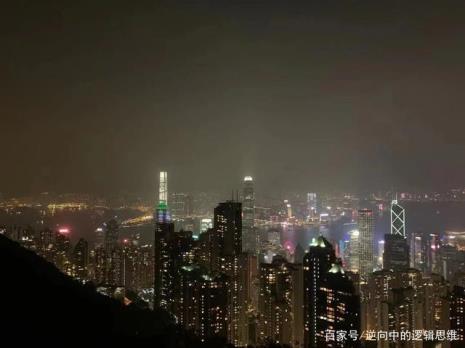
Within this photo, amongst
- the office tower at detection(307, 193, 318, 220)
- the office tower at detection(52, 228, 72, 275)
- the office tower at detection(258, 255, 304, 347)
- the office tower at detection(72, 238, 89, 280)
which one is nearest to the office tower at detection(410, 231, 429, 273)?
the office tower at detection(307, 193, 318, 220)

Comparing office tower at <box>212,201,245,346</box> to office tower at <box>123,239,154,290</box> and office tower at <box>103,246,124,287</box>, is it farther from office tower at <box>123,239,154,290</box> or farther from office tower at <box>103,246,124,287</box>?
office tower at <box>103,246,124,287</box>

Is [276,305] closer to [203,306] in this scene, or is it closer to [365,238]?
[203,306]

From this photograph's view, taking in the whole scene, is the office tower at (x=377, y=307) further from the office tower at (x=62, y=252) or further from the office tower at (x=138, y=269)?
the office tower at (x=62, y=252)

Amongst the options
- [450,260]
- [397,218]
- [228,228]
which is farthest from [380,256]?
[228,228]

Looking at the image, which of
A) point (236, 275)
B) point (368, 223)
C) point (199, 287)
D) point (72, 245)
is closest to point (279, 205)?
point (368, 223)

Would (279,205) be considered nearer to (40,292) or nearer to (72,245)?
(72,245)
